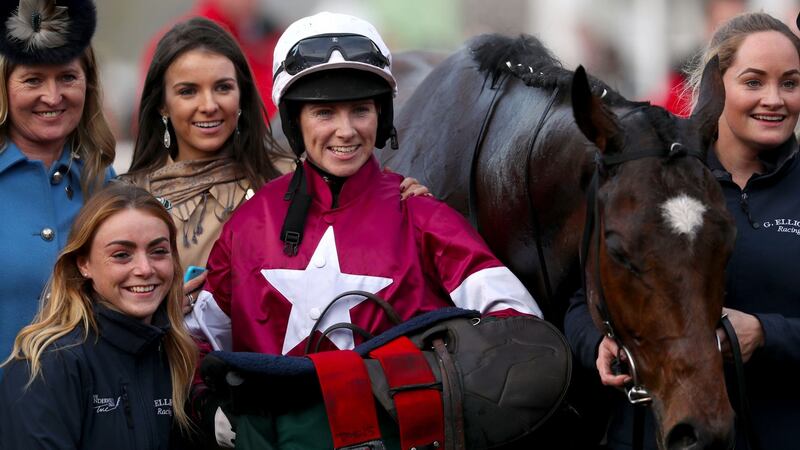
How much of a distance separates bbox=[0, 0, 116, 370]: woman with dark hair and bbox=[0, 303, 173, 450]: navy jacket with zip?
14.7 inches

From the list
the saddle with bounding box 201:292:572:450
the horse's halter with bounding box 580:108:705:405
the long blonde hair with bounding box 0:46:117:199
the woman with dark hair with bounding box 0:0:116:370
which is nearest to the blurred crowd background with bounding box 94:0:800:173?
the long blonde hair with bounding box 0:46:117:199

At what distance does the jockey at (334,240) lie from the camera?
140 inches

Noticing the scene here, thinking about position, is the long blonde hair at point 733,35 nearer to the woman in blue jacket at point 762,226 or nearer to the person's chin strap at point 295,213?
the woman in blue jacket at point 762,226

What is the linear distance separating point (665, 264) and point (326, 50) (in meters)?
1.26

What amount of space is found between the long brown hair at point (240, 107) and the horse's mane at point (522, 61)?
849mm

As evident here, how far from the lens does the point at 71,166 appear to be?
13.1ft

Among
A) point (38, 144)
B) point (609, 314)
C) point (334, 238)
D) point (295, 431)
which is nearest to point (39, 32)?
point (38, 144)

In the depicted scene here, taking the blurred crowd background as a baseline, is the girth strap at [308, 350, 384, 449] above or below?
below

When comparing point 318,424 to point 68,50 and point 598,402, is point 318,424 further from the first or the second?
point 68,50

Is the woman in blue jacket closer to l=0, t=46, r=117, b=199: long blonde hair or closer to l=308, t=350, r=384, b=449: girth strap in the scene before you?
l=308, t=350, r=384, b=449: girth strap

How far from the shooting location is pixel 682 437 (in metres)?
3.01

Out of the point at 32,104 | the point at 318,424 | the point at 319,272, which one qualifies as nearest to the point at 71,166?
the point at 32,104

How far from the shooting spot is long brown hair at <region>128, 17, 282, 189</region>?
4363 mm

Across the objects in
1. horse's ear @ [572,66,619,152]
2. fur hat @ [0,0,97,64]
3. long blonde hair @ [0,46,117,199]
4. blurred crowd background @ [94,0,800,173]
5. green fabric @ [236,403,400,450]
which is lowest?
green fabric @ [236,403,400,450]
